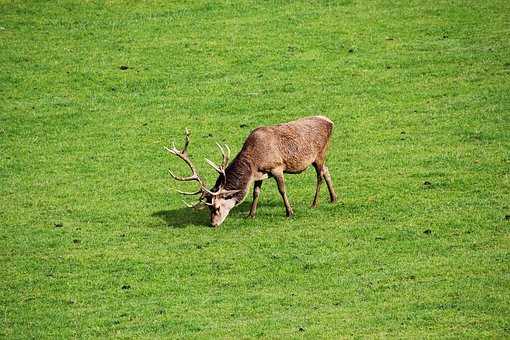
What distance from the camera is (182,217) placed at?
18.6m

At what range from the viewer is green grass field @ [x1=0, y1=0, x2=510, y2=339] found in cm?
1460

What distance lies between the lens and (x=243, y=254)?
1658cm

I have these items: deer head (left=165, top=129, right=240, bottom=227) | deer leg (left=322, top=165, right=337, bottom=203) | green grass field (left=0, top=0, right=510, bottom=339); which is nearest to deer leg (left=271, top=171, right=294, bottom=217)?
green grass field (left=0, top=0, right=510, bottom=339)

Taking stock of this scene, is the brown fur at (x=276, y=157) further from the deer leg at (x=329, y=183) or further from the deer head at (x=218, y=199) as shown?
the deer head at (x=218, y=199)

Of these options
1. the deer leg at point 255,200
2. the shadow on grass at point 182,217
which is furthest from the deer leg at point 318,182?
the shadow on grass at point 182,217

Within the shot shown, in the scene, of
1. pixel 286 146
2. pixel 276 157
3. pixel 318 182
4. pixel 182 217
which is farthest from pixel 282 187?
pixel 182 217

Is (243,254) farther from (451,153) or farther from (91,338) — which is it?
(451,153)

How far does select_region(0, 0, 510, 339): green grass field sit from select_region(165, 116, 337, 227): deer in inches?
18.2

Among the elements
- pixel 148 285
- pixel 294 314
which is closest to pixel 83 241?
pixel 148 285

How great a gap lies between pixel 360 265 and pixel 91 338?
4616 mm

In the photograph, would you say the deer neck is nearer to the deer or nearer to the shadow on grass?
the deer

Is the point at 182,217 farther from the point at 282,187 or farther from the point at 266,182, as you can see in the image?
the point at 266,182

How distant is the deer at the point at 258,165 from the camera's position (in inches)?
705

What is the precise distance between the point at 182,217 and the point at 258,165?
186cm
